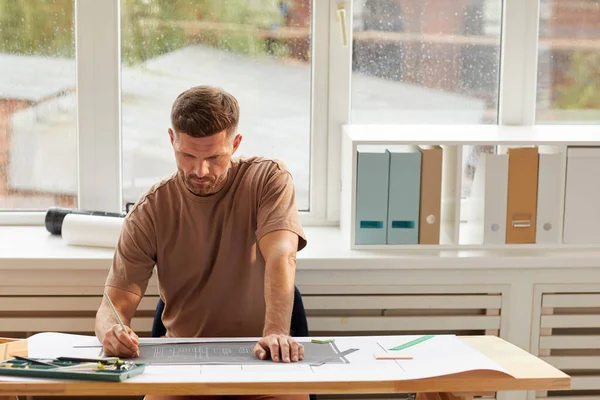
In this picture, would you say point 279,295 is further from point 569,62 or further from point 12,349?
point 569,62

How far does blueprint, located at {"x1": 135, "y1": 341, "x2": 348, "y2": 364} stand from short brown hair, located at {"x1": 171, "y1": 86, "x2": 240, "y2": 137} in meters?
0.53

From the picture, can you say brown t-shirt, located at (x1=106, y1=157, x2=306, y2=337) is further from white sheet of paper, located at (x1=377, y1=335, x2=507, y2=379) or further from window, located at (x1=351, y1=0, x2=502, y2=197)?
window, located at (x1=351, y1=0, x2=502, y2=197)

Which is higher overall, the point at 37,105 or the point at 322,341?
the point at 37,105

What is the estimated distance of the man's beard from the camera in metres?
2.42

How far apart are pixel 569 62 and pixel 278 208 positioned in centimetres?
147

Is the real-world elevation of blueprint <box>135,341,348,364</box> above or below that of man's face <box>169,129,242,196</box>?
below

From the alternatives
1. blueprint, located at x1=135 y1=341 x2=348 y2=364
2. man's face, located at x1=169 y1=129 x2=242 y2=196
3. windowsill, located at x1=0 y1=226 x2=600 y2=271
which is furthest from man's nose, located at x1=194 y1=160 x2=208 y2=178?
windowsill, located at x1=0 y1=226 x2=600 y2=271

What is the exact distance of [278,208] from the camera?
247 centimetres

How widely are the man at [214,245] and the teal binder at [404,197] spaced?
0.49m

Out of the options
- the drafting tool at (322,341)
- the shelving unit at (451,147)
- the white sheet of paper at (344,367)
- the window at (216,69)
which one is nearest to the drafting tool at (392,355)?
the white sheet of paper at (344,367)

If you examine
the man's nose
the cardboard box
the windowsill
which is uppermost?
the man's nose

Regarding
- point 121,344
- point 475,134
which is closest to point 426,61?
point 475,134

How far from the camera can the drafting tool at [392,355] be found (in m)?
2.07

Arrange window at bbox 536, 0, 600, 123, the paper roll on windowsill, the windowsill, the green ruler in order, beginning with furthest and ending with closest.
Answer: window at bbox 536, 0, 600, 123 < the paper roll on windowsill < the windowsill < the green ruler
